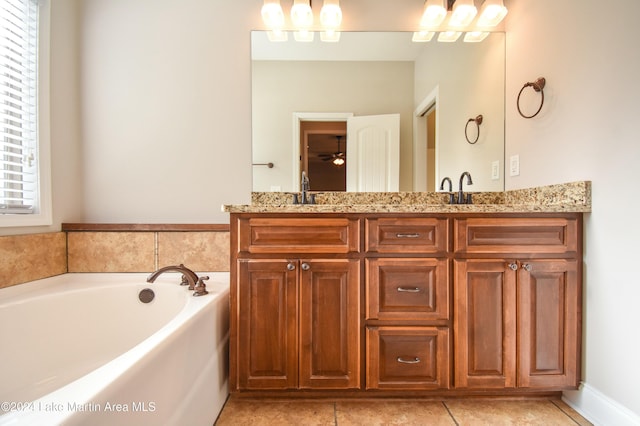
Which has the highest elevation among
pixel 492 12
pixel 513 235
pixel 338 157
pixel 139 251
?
pixel 492 12

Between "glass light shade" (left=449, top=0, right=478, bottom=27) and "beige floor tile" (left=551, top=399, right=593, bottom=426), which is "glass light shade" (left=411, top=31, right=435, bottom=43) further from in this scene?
"beige floor tile" (left=551, top=399, right=593, bottom=426)

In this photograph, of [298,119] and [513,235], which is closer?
[513,235]

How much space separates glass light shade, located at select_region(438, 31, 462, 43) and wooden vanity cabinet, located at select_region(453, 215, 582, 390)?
49.7 inches

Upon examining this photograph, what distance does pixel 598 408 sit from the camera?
49.3 inches

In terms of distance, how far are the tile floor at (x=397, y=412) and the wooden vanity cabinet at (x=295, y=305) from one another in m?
0.13

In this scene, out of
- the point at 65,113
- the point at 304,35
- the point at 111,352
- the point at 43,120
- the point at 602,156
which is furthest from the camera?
the point at 304,35

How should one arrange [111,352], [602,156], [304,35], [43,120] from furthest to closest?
[304,35] < [43,120] < [111,352] < [602,156]

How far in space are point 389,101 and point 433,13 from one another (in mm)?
558

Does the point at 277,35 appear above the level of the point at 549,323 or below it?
above

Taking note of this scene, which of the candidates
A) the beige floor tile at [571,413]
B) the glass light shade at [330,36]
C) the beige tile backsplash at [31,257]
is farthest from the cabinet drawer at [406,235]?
the beige tile backsplash at [31,257]

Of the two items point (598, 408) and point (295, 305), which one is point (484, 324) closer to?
point (598, 408)

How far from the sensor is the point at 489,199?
1878 millimetres

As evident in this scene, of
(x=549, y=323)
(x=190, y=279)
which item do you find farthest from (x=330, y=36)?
(x=549, y=323)

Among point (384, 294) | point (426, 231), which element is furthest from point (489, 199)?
point (384, 294)
